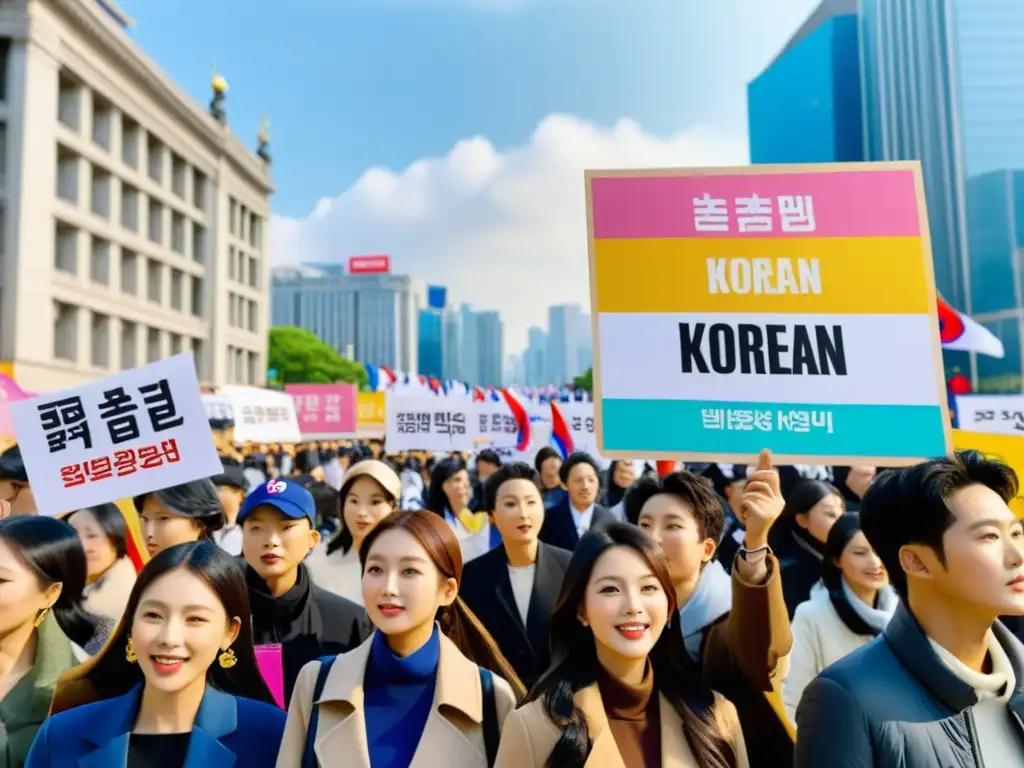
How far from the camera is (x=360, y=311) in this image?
128 meters

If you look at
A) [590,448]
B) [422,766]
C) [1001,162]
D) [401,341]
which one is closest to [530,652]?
[422,766]

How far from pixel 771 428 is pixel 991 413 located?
635 cm

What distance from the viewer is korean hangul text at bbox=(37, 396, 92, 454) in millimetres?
3738

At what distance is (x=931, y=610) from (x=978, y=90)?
69146 mm

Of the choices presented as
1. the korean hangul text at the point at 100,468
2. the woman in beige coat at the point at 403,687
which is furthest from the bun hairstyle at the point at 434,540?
the korean hangul text at the point at 100,468

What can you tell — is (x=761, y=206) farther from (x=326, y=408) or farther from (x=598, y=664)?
(x=326, y=408)

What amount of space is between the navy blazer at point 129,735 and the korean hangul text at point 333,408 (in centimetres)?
1421

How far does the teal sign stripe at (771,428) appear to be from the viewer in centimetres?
248

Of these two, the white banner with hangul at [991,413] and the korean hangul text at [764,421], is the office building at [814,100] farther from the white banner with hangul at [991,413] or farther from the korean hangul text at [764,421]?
the korean hangul text at [764,421]

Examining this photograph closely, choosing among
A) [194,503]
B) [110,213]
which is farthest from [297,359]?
[194,503]

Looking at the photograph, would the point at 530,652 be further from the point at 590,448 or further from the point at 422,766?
the point at 590,448

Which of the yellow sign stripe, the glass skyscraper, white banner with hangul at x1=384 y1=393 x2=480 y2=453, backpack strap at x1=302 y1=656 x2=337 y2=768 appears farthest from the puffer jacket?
the glass skyscraper

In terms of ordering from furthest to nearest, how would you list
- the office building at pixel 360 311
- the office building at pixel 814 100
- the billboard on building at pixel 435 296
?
1. the billboard on building at pixel 435 296
2. the office building at pixel 360 311
3. the office building at pixel 814 100

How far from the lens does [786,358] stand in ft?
8.39
